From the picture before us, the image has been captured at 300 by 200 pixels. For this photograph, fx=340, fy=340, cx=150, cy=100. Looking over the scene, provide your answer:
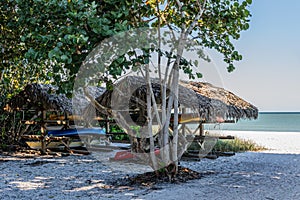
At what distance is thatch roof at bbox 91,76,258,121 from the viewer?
26.9 ft

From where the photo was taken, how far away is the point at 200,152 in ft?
34.6

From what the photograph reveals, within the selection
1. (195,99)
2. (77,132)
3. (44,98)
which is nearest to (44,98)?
(44,98)

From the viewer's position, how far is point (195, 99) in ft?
32.4

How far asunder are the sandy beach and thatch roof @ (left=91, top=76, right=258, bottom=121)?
4.97ft

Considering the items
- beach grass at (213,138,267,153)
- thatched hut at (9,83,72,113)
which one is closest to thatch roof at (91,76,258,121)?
beach grass at (213,138,267,153)

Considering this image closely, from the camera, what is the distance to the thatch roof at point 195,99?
8188mm

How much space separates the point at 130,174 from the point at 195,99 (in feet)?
12.0

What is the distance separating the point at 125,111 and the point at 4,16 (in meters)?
3.47

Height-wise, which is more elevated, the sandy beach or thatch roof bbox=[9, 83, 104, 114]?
thatch roof bbox=[9, 83, 104, 114]

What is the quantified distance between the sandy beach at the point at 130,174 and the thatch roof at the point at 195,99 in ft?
4.97

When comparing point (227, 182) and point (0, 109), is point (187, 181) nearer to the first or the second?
point (227, 182)

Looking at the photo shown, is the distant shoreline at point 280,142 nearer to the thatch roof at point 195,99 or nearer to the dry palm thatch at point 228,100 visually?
the dry palm thatch at point 228,100

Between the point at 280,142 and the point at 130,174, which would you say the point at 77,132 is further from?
the point at 280,142

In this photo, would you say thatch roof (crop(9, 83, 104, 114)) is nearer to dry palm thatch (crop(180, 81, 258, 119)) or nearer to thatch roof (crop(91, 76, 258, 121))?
thatch roof (crop(91, 76, 258, 121))
